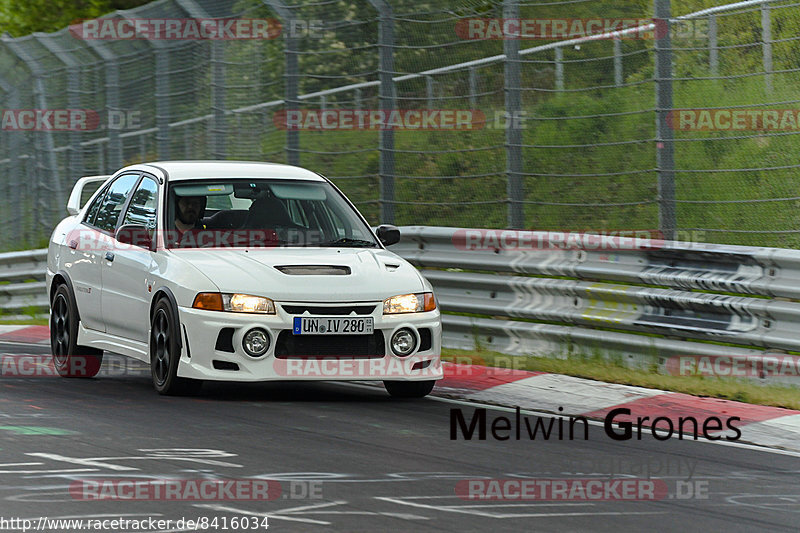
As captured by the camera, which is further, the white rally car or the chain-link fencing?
the chain-link fencing

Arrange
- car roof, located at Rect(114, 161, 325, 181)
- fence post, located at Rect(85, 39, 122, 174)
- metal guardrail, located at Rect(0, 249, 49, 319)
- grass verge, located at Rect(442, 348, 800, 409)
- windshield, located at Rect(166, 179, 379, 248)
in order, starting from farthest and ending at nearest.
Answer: fence post, located at Rect(85, 39, 122, 174)
metal guardrail, located at Rect(0, 249, 49, 319)
car roof, located at Rect(114, 161, 325, 181)
windshield, located at Rect(166, 179, 379, 248)
grass verge, located at Rect(442, 348, 800, 409)

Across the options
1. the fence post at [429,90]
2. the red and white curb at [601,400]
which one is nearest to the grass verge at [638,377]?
the red and white curb at [601,400]

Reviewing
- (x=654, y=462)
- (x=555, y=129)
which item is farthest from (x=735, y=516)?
(x=555, y=129)

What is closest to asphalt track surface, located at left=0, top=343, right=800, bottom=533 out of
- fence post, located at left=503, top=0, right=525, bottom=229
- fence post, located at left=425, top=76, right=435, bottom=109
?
fence post, located at left=503, top=0, right=525, bottom=229

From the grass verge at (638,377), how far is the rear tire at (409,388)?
1411mm

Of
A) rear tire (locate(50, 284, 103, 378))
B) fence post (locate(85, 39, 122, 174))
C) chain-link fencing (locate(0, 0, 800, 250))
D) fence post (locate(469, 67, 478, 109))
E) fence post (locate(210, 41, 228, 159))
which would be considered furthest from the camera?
fence post (locate(85, 39, 122, 174))

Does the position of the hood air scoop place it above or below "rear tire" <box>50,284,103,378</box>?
above

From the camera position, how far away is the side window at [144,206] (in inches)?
411

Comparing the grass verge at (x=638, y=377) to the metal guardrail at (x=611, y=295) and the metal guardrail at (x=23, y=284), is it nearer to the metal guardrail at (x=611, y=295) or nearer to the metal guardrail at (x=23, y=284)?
the metal guardrail at (x=611, y=295)

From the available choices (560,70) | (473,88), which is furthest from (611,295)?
(473,88)

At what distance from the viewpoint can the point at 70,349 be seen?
11320mm

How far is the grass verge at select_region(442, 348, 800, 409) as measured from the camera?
977 cm

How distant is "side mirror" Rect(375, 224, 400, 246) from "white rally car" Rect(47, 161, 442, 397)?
0.01 metres

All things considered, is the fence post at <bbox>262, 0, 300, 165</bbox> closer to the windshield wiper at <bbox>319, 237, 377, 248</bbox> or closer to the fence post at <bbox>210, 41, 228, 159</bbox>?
the fence post at <bbox>210, 41, 228, 159</bbox>
